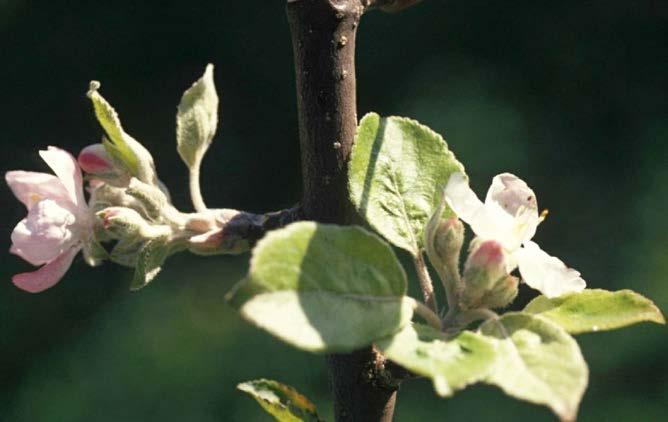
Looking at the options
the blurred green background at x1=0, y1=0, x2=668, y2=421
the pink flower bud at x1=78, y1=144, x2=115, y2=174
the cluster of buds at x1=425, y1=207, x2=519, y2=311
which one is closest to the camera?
the cluster of buds at x1=425, y1=207, x2=519, y2=311

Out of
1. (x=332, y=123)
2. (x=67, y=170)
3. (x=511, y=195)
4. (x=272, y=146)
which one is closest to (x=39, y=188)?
(x=67, y=170)

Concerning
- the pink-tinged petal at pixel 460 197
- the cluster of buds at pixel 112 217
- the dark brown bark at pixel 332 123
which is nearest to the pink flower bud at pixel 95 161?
the cluster of buds at pixel 112 217

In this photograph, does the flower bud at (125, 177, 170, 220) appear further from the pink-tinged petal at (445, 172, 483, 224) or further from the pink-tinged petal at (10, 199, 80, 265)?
the pink-tinged petal at (445, 172, 483, 224)

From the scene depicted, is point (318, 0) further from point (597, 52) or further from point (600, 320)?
point (597, 52)

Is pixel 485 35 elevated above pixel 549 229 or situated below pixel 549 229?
above

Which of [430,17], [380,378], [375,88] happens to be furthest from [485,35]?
[380,378]

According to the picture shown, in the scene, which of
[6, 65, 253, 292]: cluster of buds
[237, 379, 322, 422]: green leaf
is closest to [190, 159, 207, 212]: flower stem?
[6, 65, 253, 292]: cluster of buds
